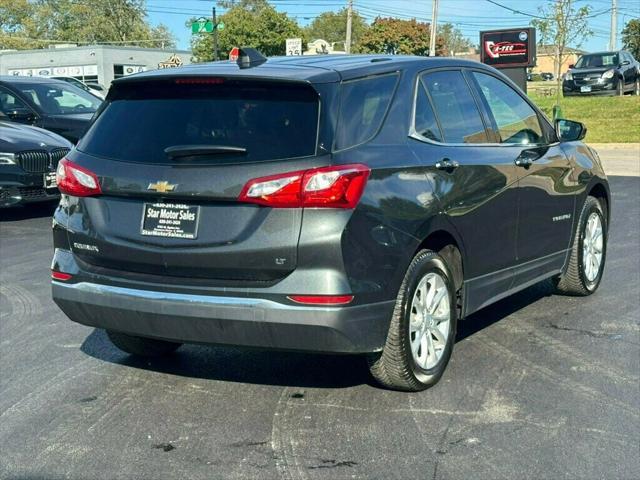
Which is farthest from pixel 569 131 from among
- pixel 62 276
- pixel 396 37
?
pixel 396 37

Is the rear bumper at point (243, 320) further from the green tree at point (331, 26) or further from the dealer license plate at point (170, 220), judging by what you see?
the green tree at point (331, 26)

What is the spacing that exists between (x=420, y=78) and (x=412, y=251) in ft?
3.73

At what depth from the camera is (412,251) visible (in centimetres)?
454

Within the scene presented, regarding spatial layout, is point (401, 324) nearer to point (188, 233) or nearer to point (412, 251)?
point (412, 251)

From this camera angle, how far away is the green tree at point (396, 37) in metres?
88.5

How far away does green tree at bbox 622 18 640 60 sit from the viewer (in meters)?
70.5

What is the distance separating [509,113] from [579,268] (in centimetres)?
149

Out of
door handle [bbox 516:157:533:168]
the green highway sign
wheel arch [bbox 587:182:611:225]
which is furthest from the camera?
the green highway sign

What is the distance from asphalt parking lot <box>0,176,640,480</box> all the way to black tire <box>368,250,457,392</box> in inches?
3.9

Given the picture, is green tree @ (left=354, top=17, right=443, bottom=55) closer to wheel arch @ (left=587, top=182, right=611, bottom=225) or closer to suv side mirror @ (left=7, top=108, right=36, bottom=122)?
suv side mirror @ (left=7, top=108, right=36, bottom=122)

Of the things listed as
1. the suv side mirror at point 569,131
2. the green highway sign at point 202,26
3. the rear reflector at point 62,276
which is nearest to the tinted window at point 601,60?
the green highway sign at point 202,26

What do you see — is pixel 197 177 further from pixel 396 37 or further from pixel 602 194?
pixel 396 37

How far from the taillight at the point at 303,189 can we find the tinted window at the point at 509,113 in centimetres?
197

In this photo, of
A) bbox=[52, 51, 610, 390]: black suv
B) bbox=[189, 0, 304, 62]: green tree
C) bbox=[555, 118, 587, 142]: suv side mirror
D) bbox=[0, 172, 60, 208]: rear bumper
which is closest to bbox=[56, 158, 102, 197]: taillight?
bbox=[52, 51, 610, 390]: black suv
